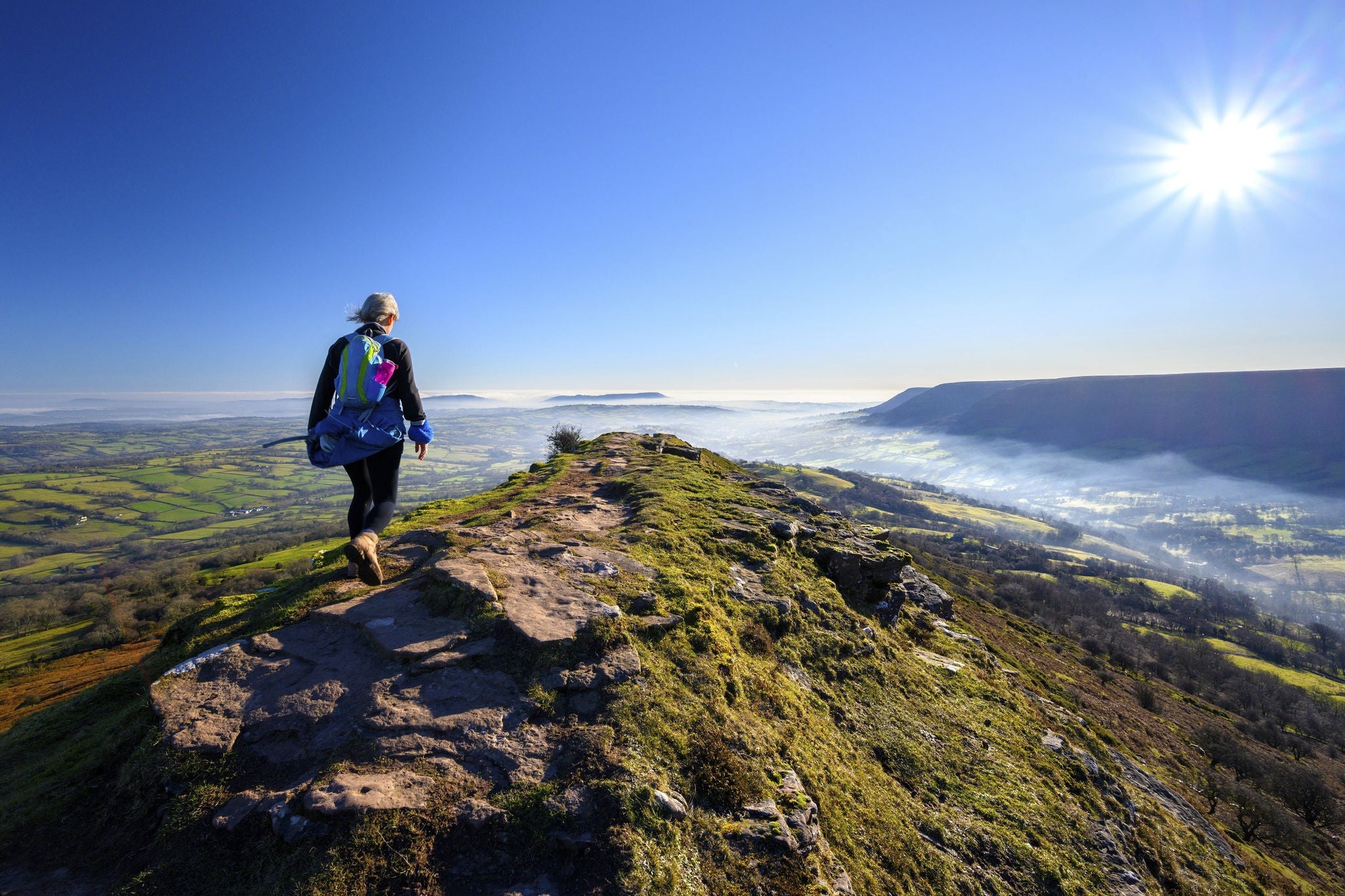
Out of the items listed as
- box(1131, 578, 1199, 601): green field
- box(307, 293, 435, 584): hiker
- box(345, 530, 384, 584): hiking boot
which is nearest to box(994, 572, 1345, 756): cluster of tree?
box(1131, 578, 1199, 601): green field

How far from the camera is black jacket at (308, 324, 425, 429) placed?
539cm

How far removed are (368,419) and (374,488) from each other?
0.99 m

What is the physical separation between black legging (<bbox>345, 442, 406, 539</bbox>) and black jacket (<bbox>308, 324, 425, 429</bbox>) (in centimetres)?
52

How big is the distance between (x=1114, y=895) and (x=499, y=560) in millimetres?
9326

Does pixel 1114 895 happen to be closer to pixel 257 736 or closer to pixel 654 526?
pixel 654 526

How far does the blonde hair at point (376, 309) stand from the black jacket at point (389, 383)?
141 millimetres

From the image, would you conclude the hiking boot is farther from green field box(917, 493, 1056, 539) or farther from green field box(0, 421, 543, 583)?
green field box(917, 493, 1056, 539)

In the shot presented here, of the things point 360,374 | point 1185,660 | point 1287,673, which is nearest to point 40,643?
point 360,374

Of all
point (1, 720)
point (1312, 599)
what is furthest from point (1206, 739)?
point (1312, 599)

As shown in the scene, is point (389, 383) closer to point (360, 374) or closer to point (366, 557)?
point (360, 374)

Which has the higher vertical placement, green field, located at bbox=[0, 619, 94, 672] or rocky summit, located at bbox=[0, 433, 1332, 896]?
rocky summit, located at bbox=[0, 433, 1332, 896]

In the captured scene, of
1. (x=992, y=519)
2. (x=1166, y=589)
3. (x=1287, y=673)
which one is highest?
(x=1287, y=673)

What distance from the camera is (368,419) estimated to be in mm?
5582

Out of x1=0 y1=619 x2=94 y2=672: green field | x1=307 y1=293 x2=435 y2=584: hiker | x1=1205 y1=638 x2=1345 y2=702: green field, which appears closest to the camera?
x1=307 y1=293 x2=435 y2=584: hiker
